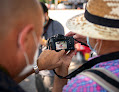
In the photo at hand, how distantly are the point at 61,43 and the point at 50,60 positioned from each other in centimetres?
29

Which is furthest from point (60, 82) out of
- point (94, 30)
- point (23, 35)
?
point (23, 35)

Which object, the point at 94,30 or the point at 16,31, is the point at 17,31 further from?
the point at 94,30

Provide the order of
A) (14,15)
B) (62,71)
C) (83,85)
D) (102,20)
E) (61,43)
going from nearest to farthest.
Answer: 1. (14,15)
2. (83,85)
3. (102,20)
4. (62,71)
5. (61,43)

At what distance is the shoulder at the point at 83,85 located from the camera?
1.03 m

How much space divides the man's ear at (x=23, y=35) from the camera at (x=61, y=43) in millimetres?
1035

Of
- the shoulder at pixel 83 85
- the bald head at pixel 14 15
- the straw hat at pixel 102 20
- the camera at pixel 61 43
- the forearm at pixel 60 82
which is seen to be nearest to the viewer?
the bald head at pixel 14 15

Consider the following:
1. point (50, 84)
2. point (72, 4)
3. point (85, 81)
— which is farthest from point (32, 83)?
point (72, 4)

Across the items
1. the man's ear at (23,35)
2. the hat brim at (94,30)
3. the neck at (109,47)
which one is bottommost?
the neck at (109,47)

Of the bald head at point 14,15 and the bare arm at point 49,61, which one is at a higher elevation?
the bald head at point 14,15

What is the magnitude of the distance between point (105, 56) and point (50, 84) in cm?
189

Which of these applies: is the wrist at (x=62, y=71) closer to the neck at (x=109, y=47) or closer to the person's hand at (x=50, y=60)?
the person's hand at (x=50, y=60)

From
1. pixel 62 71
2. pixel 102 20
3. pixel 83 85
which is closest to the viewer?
pixel 83 85

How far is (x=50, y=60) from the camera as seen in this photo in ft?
5.85

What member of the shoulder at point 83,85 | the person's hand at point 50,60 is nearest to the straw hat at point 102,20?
the shoulder at point 83,85
